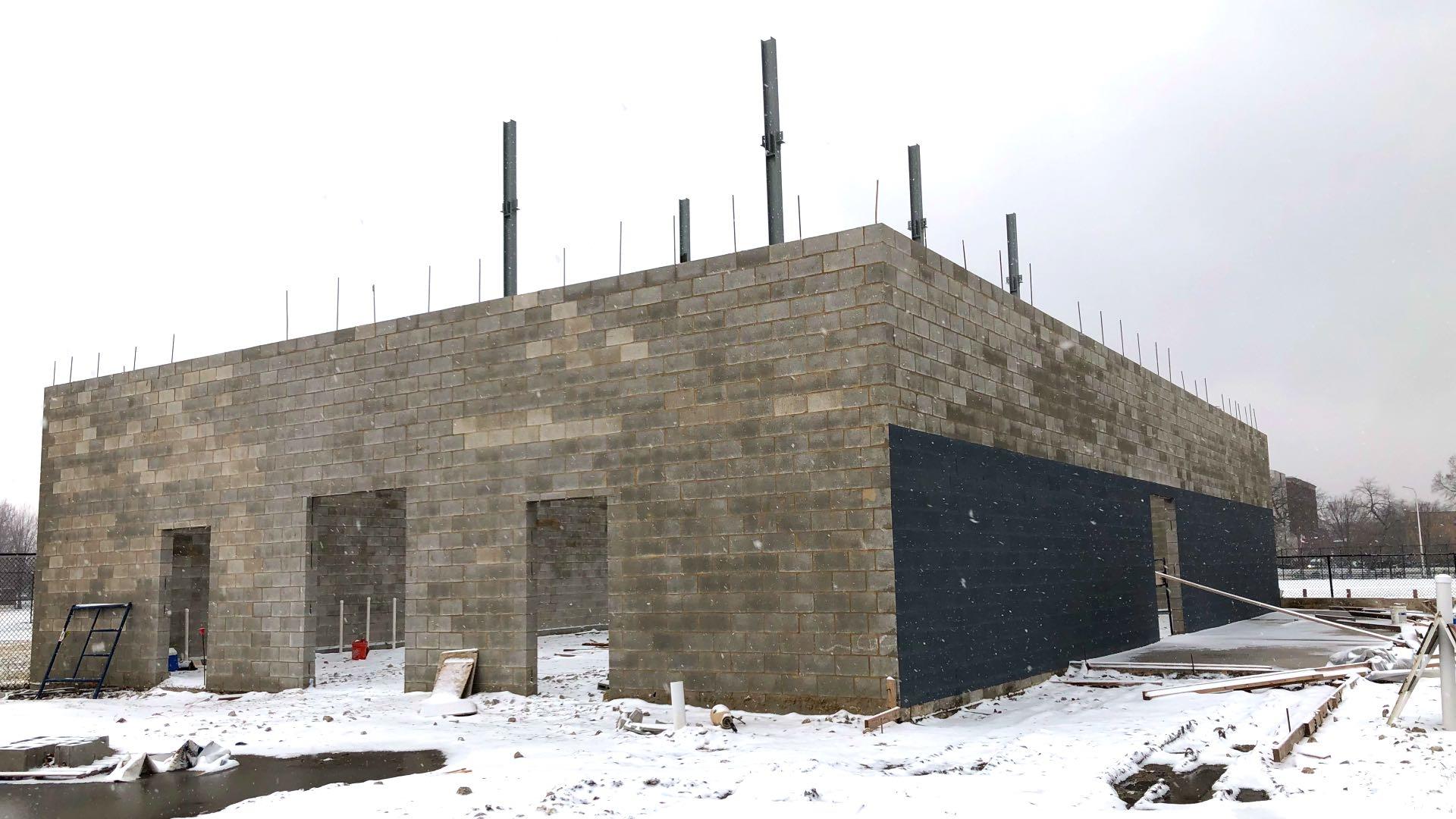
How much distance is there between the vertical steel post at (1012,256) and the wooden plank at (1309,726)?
11.8 m

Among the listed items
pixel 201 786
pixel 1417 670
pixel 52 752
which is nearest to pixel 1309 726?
pixel 1417 670

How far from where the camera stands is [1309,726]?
9375 mm

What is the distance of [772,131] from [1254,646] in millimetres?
11028

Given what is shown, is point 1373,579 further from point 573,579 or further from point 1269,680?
point 1269,680

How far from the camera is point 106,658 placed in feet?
58.5

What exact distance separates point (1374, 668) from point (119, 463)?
19173 mm

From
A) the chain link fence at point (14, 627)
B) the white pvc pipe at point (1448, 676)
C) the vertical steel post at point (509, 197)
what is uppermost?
the vertical steel post at point (509, 197)

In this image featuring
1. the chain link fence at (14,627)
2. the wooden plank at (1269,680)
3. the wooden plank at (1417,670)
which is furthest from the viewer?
the chain link fence at (14,627)

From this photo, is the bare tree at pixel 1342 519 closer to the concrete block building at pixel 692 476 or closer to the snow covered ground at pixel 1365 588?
the snow covered ground at pixel 1365 588

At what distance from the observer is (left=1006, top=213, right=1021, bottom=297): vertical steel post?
2167 centimetres

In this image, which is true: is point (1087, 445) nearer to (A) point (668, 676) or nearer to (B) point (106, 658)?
(A) point (668, 676)

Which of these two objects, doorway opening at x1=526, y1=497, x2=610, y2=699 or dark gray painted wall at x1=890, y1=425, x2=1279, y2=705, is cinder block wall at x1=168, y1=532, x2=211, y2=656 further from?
dark gray painted wall at x1=890, y1=425, x2=1279, y2=705

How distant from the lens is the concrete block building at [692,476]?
454 inches

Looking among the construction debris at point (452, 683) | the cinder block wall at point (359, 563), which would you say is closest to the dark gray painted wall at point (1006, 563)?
the construction debris at point (452, 683)
